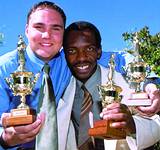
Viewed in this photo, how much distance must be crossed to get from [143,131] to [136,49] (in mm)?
786

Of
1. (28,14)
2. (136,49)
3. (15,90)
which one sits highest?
(28,14)

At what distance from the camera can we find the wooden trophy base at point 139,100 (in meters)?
3.86

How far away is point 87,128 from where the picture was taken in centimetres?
411

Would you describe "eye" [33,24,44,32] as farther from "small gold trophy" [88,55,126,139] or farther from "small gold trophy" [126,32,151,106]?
"small gold trophy" [126,32,151,106]

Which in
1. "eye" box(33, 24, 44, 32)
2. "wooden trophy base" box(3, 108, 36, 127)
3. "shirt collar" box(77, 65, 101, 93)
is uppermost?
"eye" box(33, 24, 44, 32)

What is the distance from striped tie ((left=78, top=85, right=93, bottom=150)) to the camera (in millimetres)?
4094

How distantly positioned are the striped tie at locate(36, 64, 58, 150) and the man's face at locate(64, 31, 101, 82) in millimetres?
238

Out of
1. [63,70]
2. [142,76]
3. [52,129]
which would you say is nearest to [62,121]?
[52,129]

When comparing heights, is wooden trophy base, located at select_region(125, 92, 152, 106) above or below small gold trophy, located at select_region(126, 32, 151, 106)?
below

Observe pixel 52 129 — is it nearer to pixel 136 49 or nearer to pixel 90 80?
pixel 90 80

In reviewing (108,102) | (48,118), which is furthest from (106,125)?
(48,118)

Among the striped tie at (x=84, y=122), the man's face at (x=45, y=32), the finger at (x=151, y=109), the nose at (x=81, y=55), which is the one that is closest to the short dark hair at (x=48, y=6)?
the man's face at (x=45, y=32)

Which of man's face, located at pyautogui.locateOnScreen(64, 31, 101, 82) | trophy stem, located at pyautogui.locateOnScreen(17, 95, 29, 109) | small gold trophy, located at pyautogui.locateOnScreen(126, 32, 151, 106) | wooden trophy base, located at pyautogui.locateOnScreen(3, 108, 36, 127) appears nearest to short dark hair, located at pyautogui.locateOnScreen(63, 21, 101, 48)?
man's face, located at pyautogui.locateOnScreen(64, 31, 101, 82)

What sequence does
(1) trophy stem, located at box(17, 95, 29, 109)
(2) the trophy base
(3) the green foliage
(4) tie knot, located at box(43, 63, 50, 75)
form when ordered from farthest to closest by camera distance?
(3) the green foliage < (4) tie knot, located at box(43, 63, 50, 75) < (1) trophy stem, located at box(17, 95, 29, 109) < (2) the trophy base
